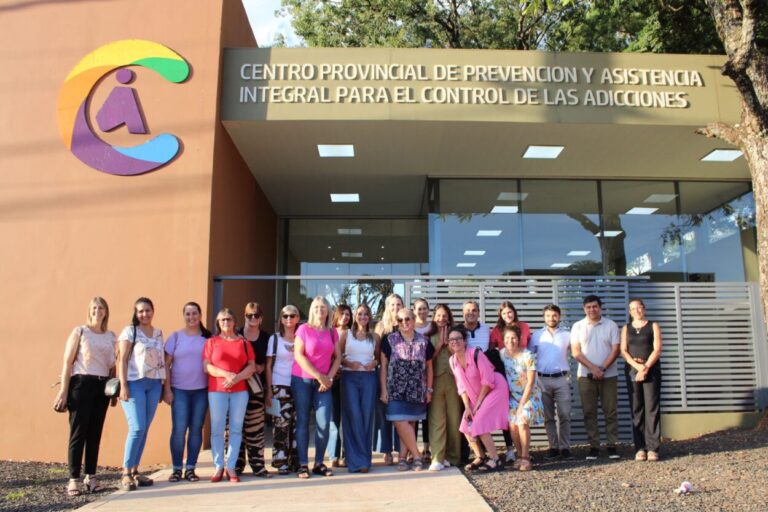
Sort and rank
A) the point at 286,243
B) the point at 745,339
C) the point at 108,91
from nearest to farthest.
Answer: the point at 108,91 < the point at 745,339 < the point at 286,243

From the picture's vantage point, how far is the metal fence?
8234 millimetres

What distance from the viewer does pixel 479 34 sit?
19094mm

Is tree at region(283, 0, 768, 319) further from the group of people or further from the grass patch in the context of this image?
the grass patch

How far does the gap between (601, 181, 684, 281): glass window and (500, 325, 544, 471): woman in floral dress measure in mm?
5487

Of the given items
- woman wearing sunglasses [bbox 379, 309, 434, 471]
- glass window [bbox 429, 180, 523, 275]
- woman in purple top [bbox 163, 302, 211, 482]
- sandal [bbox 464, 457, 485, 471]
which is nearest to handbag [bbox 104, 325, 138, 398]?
woman in purple top [bbox 163, 302, 211, 482]

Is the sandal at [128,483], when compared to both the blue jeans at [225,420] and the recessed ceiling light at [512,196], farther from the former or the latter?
the recessed ceiling light at [512,196]

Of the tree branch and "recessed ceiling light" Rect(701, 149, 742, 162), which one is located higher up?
"recessed ceiling light" Rect(701, 149, 742, 162)

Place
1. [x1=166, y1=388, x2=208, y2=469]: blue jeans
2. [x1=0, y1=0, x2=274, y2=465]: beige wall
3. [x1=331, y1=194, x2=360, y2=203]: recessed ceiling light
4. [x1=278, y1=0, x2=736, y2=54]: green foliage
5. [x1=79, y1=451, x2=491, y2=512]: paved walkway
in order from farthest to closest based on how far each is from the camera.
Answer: [x1=278, y1=0, x2=736, y2=54]: green foliage, [x1=331, y1=194, x2=360, y2=203]: recessed ceiling light, [x1=0, y1=0, x2=274, y2=465]: beige wall, [x1=166, y1=388, x2=208, y2=469]: blue jeans, [x1=79, y1=451, x2=491, y2=512]: paved walkway

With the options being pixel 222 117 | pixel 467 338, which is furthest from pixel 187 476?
pixel 222 117

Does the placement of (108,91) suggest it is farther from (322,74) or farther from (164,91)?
(322,74)

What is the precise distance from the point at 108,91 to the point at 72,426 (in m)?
4.43

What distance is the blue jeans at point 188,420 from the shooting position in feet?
18.6

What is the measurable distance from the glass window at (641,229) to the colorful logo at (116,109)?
7.37 meters

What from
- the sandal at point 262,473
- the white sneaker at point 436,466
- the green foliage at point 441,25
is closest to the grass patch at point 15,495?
the sandal at point 262,473
